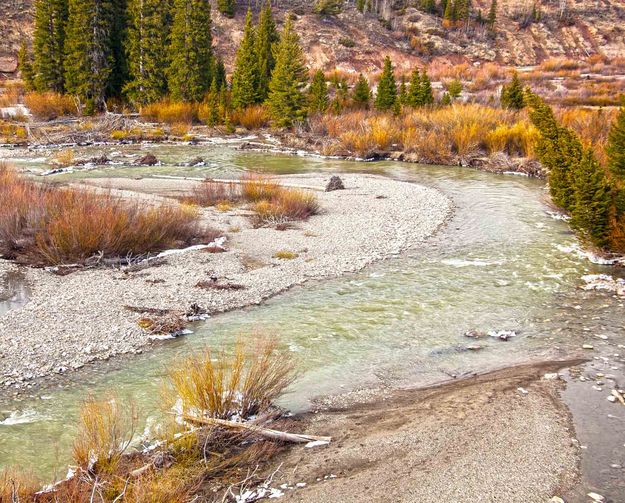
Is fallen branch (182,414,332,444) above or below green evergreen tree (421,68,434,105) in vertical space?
below

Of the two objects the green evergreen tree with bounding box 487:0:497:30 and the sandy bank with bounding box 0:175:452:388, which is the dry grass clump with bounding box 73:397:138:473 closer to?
the sandy bank with bounding box 0:175:452:388

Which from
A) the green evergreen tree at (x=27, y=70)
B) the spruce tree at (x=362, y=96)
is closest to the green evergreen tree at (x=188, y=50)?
the spruce tree at (x=362, y=96)

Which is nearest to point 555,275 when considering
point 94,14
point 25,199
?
point 25,199

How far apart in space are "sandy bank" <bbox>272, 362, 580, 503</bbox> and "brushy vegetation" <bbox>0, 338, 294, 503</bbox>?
0.40 metres

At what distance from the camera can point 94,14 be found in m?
36.6

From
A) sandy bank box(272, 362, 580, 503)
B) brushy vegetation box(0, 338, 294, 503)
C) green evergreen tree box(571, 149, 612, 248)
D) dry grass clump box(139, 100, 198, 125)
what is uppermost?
dry grass clump box(139, 100, 198, 125)

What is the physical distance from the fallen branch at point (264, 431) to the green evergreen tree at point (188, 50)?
118ft

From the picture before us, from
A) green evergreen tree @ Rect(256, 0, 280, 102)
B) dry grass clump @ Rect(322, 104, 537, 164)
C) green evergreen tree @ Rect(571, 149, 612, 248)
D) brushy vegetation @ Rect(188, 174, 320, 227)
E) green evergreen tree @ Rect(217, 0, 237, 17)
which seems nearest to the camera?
green evergreen tree @ Rect(571, 149, 612, 248)

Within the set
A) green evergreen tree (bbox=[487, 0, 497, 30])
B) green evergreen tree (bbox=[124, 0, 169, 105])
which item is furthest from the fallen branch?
green evergreen tree (bbox=[487, 0, 497, 30])

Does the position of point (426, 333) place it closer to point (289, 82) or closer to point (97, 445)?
point (97, 445)

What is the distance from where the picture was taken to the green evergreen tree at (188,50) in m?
36.8

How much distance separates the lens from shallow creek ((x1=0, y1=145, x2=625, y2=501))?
5.13 m

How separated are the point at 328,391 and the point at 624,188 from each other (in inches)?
306

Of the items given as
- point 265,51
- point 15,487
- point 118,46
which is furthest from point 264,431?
point 118,46
